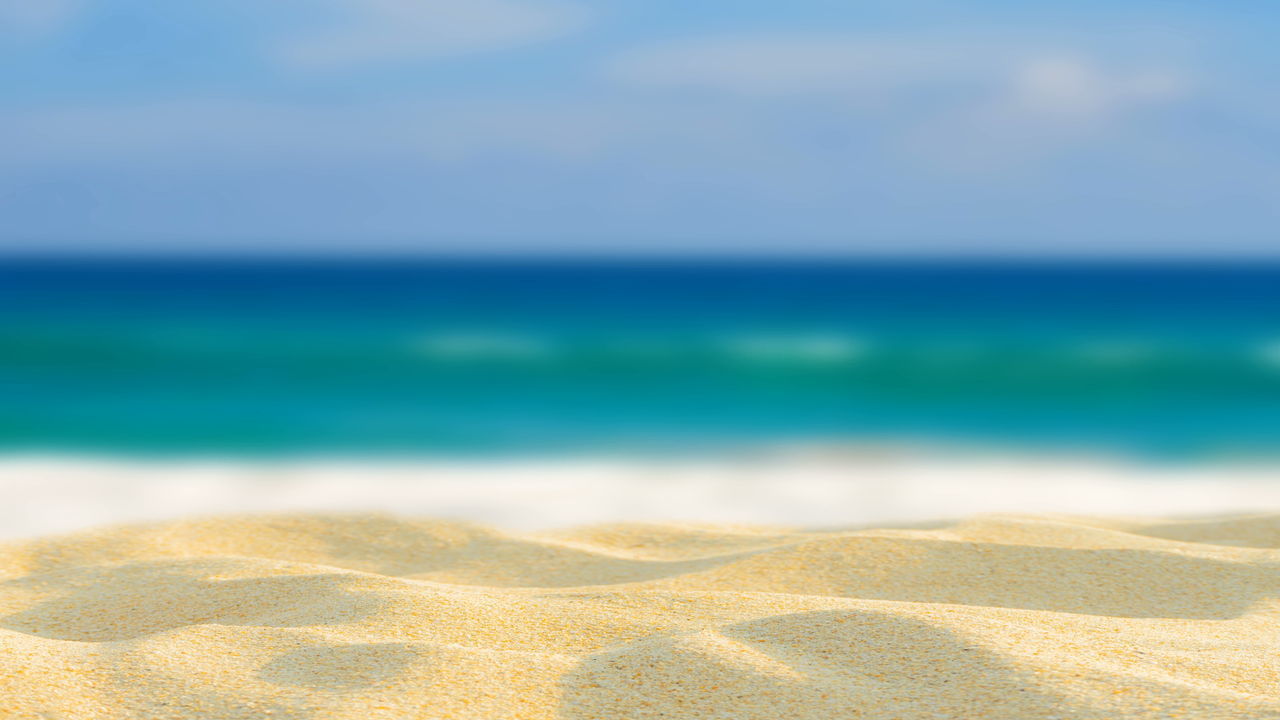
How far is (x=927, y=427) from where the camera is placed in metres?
11.4

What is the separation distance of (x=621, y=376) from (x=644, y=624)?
39.6 ft

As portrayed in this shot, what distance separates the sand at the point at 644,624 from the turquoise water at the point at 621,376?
234 inches

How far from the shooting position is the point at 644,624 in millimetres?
2977

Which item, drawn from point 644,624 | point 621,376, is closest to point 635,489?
point 644,624

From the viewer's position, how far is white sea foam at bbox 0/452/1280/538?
22.3ft

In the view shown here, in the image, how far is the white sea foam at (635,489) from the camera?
6805mm

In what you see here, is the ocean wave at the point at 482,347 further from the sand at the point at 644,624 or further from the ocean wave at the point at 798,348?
the sand at the point at 644,624

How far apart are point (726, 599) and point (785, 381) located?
36.9 feet

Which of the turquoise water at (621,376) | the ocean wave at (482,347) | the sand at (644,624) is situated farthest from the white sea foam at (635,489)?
the ocean wave at (482,347)

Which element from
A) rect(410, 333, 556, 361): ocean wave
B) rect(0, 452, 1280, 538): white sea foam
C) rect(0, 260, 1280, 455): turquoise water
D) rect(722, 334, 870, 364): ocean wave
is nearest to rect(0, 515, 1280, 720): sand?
rect(0, 452, 1280, 538): white sea foam

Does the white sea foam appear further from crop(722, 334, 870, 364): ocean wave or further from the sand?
crop(722, 334, 870, 364): ocean wave

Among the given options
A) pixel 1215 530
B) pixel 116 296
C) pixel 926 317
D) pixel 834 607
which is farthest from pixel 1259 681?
pixel 116 296

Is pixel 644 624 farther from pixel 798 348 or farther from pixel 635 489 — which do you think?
pixel 798 348

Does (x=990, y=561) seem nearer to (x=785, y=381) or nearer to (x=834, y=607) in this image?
(x=834, y=607)
